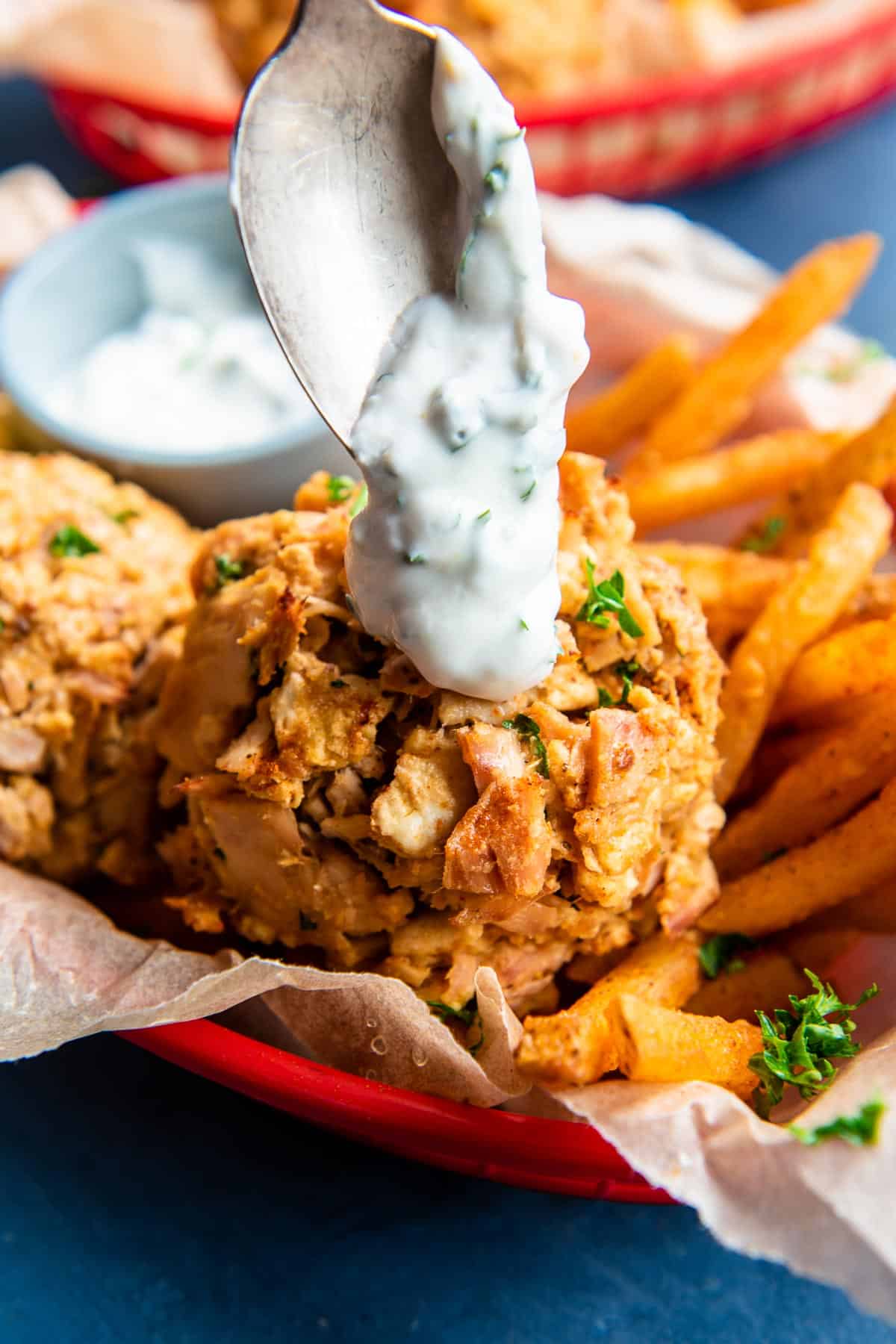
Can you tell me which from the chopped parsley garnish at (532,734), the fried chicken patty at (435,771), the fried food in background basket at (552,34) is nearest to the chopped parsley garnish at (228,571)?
the fried chicken patty at (435,771)

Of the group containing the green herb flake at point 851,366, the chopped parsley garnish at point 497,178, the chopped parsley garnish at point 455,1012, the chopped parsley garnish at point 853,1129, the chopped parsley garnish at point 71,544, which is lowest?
the chopped parsley garnish at point 455,1012

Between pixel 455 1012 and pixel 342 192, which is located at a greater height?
pixel 342 192

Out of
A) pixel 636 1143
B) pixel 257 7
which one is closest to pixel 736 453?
pixel 636 1143

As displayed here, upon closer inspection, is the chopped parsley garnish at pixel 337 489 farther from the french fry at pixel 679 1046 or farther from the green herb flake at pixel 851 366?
the green herb flake at pixel 851 366

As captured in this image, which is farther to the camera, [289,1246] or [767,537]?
[767,537]

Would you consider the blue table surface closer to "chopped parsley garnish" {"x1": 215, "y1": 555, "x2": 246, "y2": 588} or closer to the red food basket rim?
"chopped parsley garnish" {"x1": 215, "y1": 555, "x2": 246, "y2": 588}

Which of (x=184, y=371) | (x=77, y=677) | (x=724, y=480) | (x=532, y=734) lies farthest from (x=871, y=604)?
(x=184, y=371)

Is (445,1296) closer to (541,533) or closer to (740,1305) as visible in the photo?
(740,1305)

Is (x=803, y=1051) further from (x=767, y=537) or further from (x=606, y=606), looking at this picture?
(x=767, y=537)

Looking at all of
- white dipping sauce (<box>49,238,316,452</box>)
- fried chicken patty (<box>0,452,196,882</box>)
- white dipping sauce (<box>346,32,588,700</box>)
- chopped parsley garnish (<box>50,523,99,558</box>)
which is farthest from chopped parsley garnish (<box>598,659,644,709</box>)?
white dipping sauce (<box>49,238,316,452</box>)
